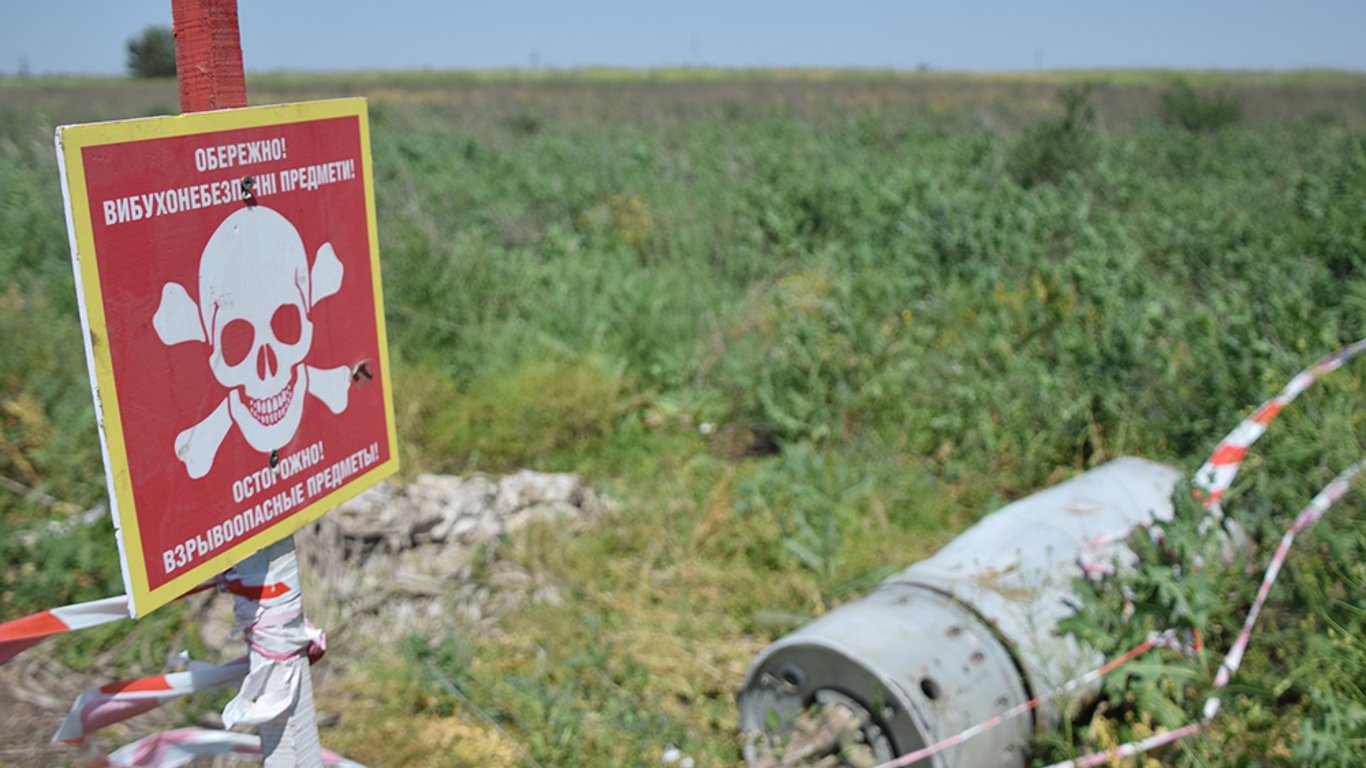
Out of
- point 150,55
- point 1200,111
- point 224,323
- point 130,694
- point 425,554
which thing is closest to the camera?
point 224,323

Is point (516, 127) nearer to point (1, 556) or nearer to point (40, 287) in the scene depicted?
point (40, 287)

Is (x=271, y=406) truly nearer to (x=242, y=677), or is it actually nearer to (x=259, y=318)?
(x=259, y=318)

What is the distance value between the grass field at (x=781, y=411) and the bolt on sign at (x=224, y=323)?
1396 mm

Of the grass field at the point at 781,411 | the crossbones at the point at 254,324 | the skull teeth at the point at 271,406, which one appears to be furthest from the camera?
the grass field at the point at 781,411

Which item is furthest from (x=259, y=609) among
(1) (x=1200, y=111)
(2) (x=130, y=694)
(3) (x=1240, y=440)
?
(1) (x=1200, y=111)

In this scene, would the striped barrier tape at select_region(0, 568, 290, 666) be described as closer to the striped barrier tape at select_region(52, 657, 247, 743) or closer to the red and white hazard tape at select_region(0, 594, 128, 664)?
the red and white hazard tape at select_region(0, 594, 128, 664)

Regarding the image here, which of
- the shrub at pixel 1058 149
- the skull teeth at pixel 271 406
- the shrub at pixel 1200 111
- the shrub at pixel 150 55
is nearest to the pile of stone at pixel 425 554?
the skull teeth at pixel 271 406

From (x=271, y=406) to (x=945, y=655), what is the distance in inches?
76.6

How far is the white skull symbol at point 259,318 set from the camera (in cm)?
151

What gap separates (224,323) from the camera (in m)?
1.53

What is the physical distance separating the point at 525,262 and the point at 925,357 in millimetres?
2934

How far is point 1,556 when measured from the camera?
Answer: 3.63 m

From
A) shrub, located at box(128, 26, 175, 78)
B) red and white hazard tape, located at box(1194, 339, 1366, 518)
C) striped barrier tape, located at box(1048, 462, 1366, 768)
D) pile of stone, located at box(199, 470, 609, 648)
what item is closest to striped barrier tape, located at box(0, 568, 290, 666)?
pile of stone, located at box(199, 470, 609, 648)

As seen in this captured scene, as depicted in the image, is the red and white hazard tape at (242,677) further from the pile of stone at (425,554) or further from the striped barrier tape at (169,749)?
the pile of stone at (425,554)
